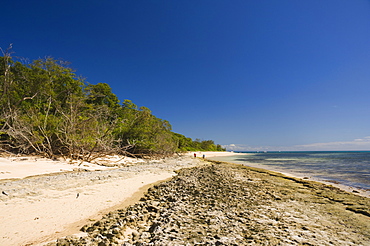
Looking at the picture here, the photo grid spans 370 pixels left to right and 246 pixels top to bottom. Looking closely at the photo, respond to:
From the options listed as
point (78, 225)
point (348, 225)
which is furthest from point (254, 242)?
point (78, 225)

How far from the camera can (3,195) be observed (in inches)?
187

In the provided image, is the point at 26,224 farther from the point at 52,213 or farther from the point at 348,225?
the point at 348,225

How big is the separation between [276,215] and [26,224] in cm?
547

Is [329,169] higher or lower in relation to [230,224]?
lower

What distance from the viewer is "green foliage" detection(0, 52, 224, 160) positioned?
12.8 metres

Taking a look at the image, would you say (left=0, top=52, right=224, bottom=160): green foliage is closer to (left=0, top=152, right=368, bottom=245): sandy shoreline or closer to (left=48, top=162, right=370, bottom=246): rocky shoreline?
(left=0, top=152, right=368, bottom=245): sandy shoreline

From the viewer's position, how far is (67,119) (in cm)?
1306

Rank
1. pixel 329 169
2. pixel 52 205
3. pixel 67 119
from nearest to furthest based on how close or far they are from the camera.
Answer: pixel 52 205 → pixel 67 119 → pixel 329 169

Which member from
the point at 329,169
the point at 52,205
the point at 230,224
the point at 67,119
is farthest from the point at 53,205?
the point at 329,169

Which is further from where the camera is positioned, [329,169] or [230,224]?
[329,169]

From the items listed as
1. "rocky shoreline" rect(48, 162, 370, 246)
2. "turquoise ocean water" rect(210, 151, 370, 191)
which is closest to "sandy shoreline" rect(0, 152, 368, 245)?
"rocky shoreline" rect(48, 162, 370, 246)

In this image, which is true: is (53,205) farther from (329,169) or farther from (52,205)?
(329,169)

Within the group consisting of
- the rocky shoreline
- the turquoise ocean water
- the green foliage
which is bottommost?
the turquoise ocean water

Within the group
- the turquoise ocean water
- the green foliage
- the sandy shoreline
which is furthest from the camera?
the green foliage
